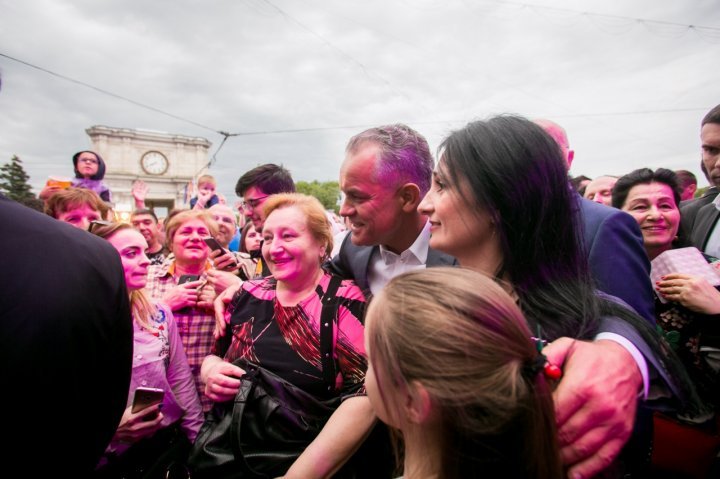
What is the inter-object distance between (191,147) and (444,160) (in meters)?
42.2

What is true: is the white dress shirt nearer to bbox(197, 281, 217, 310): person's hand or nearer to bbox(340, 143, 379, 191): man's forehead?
bbox(340, 143, 379, 191): man's forehead

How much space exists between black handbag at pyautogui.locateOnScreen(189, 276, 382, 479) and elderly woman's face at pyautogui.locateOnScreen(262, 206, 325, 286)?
0.52 meters

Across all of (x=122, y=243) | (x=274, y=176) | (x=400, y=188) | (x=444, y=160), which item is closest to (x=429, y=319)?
(x=444, y=160)

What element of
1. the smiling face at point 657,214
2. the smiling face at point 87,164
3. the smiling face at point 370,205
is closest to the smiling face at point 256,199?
the smiling face at point 370,205

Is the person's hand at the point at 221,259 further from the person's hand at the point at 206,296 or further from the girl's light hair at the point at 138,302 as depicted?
the girl's light hair at the point at 138,302

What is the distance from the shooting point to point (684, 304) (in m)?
2.06

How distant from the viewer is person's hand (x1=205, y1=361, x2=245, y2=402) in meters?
1.88

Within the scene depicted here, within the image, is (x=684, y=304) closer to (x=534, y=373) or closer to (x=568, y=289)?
(x=568, y=289)

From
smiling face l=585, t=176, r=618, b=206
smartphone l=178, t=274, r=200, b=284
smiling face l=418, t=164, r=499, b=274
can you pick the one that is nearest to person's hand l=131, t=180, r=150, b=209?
smartphone l=178, t=274, r=200, b=284

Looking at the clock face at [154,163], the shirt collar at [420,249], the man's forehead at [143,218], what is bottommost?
the man's forehead at [143,218]

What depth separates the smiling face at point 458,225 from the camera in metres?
1.43

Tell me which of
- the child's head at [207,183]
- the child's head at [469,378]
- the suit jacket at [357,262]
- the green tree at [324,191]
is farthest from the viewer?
the green tree at [324,191]

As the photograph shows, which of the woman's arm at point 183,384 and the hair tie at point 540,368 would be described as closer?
the hair tie at point 540,368

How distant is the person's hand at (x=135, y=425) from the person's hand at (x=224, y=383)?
0.42m
